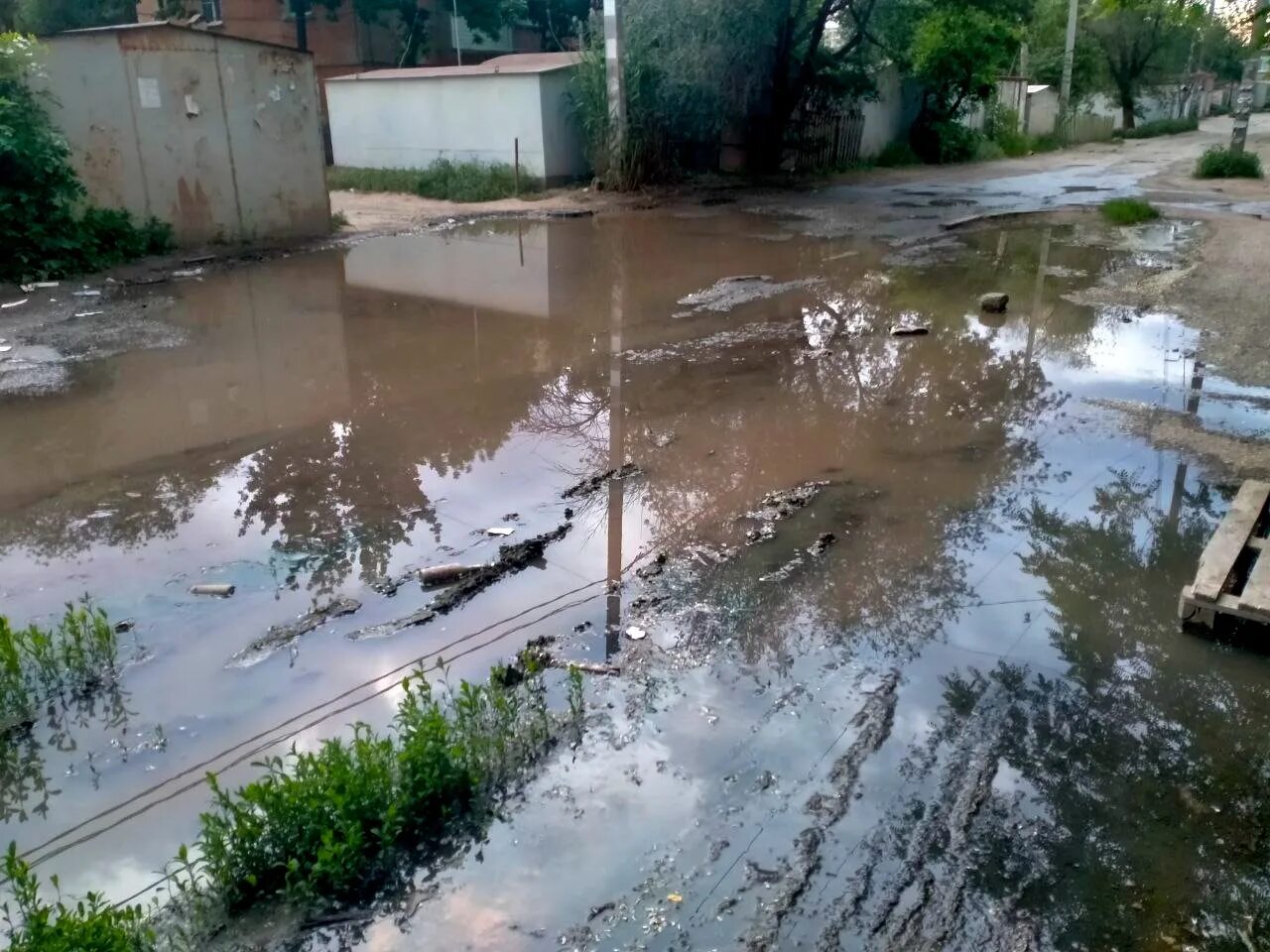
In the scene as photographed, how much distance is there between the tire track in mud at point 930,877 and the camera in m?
2.85

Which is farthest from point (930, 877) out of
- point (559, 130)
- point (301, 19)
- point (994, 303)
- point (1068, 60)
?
point (1068, 60)

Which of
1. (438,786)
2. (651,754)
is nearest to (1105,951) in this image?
(651,754)

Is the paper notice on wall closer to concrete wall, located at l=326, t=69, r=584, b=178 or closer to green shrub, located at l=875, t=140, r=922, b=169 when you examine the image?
concrete wall, located at l=326, t=69, r=584, b=178

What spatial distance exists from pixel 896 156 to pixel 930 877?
83.9ft

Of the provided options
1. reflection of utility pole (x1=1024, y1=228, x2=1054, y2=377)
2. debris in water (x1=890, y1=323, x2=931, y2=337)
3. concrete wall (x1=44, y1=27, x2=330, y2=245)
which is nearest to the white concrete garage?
concrete wall (x1=44, y1=27, x2=330, y2=245)

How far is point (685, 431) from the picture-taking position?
691cm

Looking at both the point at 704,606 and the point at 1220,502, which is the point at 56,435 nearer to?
the point at 704,606

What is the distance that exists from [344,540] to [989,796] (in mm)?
3463

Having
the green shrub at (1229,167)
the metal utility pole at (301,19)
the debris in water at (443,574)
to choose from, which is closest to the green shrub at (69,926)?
the debris in water at (443,574)

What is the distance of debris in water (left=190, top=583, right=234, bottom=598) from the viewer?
4832mm

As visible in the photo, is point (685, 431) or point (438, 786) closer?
point (438, 786)

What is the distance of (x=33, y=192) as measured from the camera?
11.6m

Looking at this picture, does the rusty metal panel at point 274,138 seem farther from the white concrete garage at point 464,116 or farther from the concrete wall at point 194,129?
the white concrete garage at point 464,116

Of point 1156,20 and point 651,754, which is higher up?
point 1156,20
